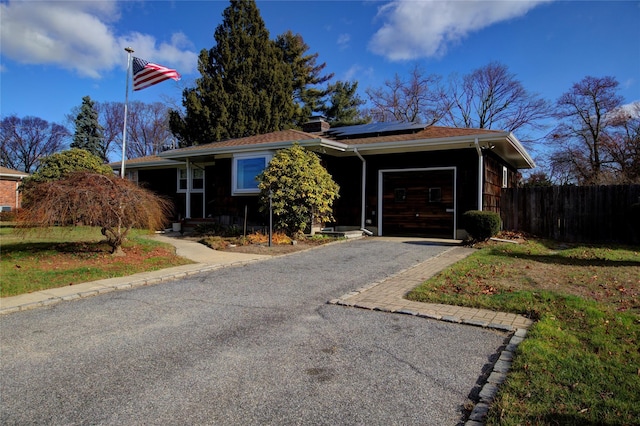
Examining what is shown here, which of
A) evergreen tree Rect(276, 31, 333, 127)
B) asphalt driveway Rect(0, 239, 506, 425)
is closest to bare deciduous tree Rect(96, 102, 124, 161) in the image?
evergreen tree Rect(276, 31, 333, 127)

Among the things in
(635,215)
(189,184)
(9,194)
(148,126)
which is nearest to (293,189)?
(189,184)

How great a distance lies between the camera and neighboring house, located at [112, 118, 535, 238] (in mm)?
12375

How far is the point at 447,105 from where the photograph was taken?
3142 centimetres

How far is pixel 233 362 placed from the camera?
3.29 metres

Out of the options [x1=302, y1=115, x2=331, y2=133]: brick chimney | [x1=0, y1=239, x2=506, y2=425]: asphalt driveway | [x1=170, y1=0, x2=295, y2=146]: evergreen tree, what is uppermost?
[x1=170, y1=0, x2=295, y2=146]: evergreen tree

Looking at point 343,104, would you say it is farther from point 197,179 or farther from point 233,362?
point 233,362

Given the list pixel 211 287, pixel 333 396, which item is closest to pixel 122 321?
pixel 211 287

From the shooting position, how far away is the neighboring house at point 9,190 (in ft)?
83.0

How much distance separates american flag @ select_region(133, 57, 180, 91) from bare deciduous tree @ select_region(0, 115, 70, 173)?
3423 cm

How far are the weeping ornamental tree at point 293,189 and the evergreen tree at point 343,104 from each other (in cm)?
2076

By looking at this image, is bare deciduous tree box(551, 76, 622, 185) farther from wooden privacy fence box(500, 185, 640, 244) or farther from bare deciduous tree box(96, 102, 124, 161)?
bare deciduous tree box(96, 102, 124, 161)

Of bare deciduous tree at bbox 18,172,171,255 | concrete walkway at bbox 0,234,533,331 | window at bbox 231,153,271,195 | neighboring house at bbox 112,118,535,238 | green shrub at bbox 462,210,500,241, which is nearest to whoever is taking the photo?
concrete walkway at bbox 0,234,533,331

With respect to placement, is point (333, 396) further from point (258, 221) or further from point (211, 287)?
point (258, 221)

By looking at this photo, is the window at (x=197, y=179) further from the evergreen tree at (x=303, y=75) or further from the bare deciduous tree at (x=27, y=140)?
the bare deciduous tree at (x=27, y=140)
